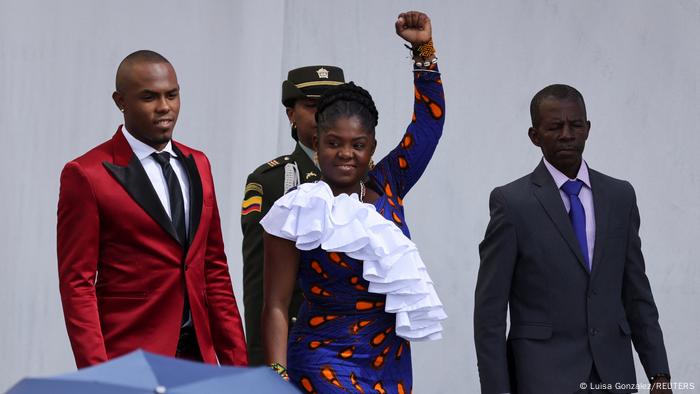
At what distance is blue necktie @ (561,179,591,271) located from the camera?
5277mm

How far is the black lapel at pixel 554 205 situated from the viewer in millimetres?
5234

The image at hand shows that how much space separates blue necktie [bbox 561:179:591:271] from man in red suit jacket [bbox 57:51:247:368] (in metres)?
1.44

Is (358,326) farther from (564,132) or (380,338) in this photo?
(564,132)

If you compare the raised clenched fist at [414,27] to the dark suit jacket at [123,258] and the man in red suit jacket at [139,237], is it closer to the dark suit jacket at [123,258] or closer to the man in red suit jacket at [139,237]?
the man in red suit jacket at [139,237]

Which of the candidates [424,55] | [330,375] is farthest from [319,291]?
[424,55]

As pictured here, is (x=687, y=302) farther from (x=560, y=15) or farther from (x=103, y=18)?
(x=103, y=18)

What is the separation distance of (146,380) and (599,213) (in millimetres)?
3005

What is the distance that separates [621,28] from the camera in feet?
24.9

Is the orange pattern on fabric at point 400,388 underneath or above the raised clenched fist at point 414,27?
underneath

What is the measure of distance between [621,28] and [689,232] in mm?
1200

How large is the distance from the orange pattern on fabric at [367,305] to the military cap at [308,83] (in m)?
→ 1.41

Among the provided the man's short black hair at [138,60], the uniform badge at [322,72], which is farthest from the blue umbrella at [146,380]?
the uniform badge at [322,72]

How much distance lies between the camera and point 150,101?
15.2ft

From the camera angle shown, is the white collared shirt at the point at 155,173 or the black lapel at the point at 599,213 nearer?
the white collared shirt at the point at 155,173
